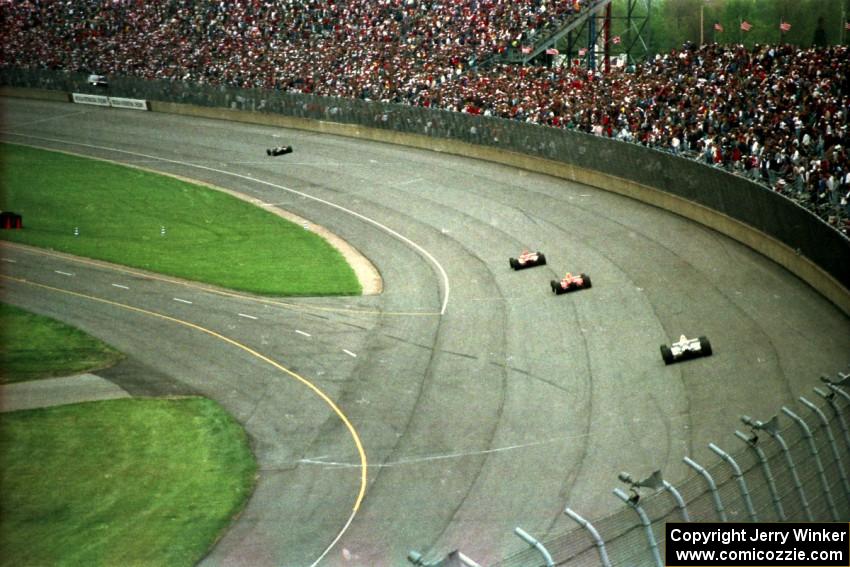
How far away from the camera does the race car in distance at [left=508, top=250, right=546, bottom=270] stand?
40875mm

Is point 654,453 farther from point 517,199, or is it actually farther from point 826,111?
point 517,199

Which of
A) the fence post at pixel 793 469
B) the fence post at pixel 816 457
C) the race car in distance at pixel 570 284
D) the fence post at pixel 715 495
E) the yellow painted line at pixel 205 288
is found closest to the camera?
the fence post at pixel 715 495

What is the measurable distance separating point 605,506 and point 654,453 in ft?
9.37

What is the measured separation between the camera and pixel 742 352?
100ft

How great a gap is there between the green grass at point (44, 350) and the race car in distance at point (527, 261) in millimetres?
14178

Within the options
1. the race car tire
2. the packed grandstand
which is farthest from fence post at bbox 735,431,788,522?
the packed grandstand

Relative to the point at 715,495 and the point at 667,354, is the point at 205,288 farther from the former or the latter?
the point at 715,495

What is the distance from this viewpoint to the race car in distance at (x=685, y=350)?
30.3 metres

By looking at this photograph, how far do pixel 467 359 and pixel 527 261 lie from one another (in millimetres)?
9319

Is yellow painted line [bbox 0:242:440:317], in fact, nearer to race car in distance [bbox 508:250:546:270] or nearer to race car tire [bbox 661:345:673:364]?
race car in distance [bbox 508:250:546:270]

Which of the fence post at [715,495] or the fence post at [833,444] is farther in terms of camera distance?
the fence post at [833,444]

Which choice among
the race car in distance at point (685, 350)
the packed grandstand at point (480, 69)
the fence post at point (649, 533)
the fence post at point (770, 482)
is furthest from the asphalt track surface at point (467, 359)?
the fence post at point (649, 533)

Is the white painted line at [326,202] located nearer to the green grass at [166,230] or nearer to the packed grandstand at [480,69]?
the green grass at [166,230]

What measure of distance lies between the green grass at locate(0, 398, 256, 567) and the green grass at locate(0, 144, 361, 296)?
12.2 meters
